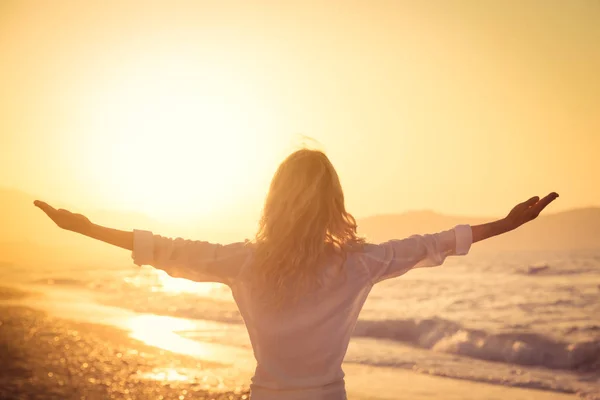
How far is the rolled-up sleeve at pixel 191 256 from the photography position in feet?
7.14

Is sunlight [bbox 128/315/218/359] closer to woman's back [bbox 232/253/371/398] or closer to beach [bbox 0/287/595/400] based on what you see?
beach [bbox 0/287/595/400]

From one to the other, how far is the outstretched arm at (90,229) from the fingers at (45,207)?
0.05 feet

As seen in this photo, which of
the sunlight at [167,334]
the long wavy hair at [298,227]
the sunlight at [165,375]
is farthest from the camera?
the sunlight at [167,334]

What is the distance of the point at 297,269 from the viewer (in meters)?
2.13

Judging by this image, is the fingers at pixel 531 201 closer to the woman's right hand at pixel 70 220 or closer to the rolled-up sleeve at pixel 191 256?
the rolled-up sleeve at pixel 191 256

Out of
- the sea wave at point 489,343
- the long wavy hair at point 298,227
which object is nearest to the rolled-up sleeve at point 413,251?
the long wavy hair at point 298,227

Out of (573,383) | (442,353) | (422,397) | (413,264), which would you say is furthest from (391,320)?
(413,264)

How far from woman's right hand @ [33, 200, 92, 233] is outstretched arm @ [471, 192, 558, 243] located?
4.24ft

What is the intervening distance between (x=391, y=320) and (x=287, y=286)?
12062 millimetres

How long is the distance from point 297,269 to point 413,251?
399mm

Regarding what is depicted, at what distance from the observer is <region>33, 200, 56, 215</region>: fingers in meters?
2.28

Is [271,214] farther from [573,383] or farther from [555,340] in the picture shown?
[555,340]

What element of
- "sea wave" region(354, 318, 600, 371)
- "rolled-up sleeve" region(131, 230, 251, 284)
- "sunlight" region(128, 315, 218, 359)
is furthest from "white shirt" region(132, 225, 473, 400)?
"sea wave" region(354, 318, 600, 371)

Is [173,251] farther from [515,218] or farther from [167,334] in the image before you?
[167,334]
